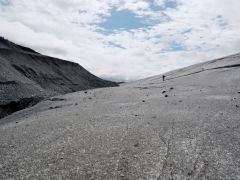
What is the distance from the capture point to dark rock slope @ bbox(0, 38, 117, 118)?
10.4 metres

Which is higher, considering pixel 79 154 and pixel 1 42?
pixel 1 42

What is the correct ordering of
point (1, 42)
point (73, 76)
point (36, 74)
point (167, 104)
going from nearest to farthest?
point (167, 104) < point (36, 74) < point (1, 42) < point (73, 76)

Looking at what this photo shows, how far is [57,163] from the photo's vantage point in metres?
3.13

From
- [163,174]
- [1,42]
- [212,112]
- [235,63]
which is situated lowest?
[163,174]

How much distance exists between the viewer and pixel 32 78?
1650 centimetres

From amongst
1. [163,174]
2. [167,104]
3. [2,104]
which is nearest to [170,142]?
[163,174]

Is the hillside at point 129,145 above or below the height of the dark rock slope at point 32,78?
below

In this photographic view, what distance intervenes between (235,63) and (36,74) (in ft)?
33.7

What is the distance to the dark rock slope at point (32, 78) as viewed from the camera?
10.4 m

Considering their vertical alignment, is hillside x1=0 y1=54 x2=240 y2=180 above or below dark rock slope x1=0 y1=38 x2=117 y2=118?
below

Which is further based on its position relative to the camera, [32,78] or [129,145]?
[32,78]

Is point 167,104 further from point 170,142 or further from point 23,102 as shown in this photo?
point 23,102

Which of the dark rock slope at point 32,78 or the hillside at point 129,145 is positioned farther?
the dark rock slope at point 32,78

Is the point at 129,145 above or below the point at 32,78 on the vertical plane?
below
